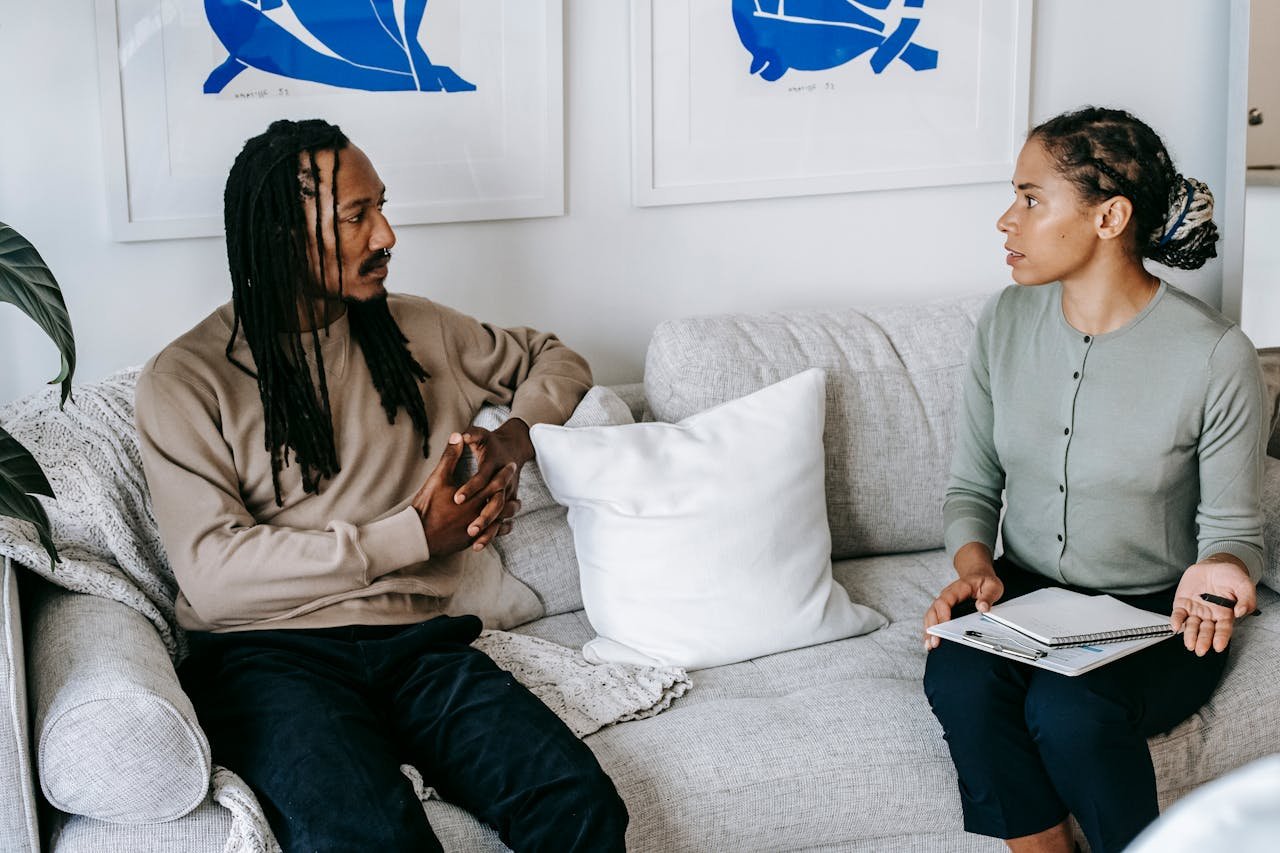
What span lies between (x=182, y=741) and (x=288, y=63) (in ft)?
3.96

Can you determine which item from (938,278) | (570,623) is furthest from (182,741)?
(938,278)

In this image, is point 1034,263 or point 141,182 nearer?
point 1034,263

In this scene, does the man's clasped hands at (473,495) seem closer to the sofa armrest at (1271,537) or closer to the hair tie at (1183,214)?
the hair tie at (1183,214)

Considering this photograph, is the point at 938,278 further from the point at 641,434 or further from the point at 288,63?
the point at 288,63

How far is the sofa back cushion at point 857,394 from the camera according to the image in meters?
2.23

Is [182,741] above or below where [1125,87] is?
below

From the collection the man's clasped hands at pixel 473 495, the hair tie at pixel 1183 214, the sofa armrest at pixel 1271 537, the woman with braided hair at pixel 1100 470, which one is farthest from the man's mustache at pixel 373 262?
the sofa armrest at pixel 1271 537

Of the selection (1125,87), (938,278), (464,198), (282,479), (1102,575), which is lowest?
(1102,575)

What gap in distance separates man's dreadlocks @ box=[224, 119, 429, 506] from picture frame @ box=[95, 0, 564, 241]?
0.29m

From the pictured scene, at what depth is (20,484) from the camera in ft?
4.76

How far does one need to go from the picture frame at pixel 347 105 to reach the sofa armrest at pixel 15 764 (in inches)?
37.1

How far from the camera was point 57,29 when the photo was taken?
2.07 meters

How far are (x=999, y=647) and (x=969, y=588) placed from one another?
206 millimetres

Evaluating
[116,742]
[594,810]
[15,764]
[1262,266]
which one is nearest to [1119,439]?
[594,810]
